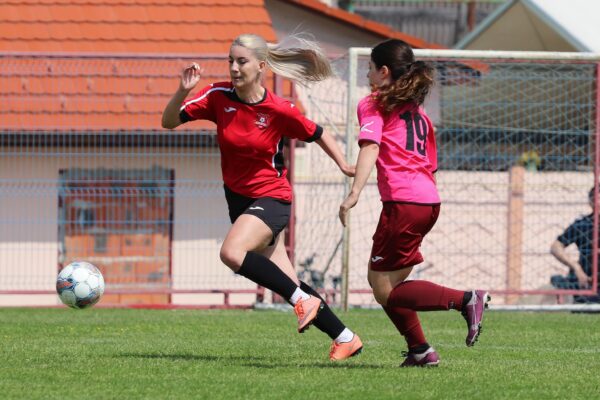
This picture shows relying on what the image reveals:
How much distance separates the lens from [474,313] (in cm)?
721

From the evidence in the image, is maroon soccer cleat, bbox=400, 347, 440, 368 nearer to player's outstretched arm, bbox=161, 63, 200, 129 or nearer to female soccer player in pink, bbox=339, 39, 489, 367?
female soccer player in pink, bbox=339, 39, 489, 367

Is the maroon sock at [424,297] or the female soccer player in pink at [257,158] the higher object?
the female soccer player in pink at [257,158]

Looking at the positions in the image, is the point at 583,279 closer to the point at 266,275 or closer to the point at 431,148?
the point at 431,148

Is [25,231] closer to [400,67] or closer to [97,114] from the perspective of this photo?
[97,114]

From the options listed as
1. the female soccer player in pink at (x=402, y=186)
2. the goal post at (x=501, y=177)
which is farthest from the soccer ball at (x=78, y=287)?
the goal post at (x=501, y=177)

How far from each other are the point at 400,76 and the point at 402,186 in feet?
2.04

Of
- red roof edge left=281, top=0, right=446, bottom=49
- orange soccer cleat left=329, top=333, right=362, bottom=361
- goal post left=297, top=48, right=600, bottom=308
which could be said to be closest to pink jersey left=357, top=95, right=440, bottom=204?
orange soccer cleat left=329, top=333, right=362, bottom=361

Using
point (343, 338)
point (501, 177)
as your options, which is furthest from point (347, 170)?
point (501, 177)

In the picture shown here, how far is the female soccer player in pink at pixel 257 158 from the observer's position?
7.57m

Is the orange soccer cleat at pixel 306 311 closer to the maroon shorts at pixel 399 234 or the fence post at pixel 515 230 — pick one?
Answer: the maroon shorts at pixel 399 234

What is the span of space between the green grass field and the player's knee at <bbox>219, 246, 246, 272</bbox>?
57 centimetres

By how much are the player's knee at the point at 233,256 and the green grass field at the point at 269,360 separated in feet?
1.87

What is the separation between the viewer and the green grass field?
638 centimetres

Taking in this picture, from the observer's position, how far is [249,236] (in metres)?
A: 7.60
